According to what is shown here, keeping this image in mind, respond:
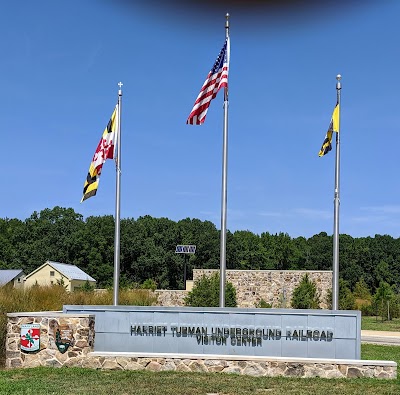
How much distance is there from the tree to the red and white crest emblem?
27944 millimetres

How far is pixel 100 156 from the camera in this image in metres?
18.4

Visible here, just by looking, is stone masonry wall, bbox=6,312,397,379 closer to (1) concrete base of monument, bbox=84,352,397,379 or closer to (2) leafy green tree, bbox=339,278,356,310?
(1) concrete base of monument, bbox=84,352,397,379

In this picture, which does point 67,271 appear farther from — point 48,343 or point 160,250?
point 48,343

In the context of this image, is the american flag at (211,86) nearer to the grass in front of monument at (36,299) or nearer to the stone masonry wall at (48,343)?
the stone masonry wall at (48,343)

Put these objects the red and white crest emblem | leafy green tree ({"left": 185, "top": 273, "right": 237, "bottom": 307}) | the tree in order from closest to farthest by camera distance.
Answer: the red and white crest emblem, leafy green tree ({"left": 185, "top": 273, "right": 237, "bottom": 307}), the tree

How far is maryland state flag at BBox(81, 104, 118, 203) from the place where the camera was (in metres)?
18.2

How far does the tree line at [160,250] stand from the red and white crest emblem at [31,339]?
5089 centimetres

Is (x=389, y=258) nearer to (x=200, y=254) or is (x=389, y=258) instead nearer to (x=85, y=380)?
(x=200, y=254)

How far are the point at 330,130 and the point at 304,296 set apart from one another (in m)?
24.5

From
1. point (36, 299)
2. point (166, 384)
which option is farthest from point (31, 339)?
point (36, 299)

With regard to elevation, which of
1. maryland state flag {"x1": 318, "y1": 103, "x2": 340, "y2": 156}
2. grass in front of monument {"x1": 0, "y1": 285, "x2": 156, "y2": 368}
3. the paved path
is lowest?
the paved path

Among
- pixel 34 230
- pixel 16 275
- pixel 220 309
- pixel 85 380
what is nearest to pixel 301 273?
pixel 16 275

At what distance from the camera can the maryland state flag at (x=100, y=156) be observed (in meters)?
18.2

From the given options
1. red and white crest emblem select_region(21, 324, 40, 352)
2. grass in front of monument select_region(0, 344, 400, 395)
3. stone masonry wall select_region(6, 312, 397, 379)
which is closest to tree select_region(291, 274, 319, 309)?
stone masonry wall select_region(6, 312, 397, 379)
